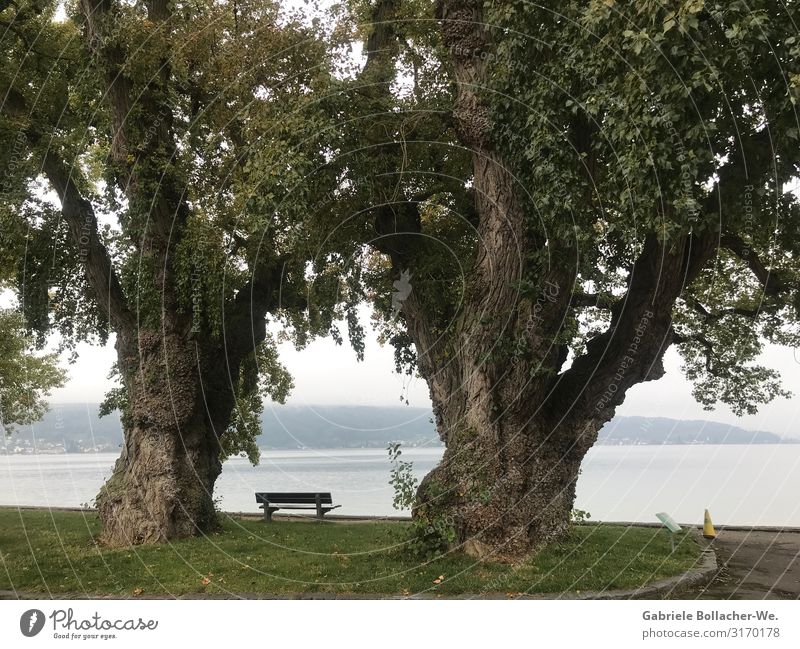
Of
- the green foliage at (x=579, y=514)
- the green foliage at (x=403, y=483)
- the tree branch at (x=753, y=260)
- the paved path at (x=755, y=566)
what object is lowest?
the paved path at (x=755, y=566)

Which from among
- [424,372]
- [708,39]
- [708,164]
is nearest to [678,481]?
[424,372]

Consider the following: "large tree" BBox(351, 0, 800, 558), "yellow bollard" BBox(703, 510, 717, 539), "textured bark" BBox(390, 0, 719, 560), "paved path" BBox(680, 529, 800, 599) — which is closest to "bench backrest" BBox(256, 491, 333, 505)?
"large tree" BBox(351, 0, 800, 558)

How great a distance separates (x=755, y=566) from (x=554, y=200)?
6762mm

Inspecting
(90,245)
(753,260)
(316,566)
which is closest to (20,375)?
(90,245)

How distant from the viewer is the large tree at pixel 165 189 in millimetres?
12820

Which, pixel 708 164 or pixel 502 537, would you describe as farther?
pixel 502 537

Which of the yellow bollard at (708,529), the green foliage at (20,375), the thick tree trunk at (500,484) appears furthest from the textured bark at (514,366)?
the green foliage at (20,375)

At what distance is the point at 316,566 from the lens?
10055 millimetres

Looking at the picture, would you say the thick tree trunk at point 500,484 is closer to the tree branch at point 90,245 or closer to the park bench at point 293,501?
the park bench at point 293,501

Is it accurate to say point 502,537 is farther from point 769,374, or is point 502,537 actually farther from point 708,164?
point 769,374

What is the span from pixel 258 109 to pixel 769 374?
1231 centimetres

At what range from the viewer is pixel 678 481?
23.8m

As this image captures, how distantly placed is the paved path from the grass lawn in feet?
1.75

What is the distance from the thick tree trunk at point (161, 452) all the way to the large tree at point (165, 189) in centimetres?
3
